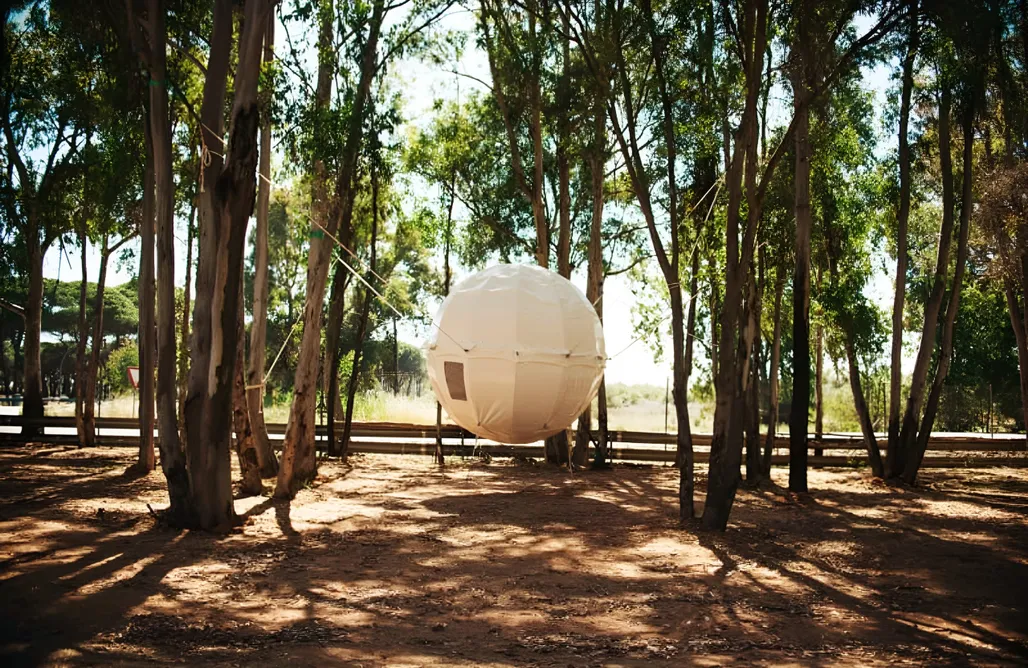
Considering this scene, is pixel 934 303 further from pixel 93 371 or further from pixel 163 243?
pixel 93 371

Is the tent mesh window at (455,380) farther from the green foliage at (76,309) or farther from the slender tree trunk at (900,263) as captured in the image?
the green foliage at (76,309)

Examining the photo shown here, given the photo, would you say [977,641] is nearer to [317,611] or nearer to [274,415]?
[317,611]

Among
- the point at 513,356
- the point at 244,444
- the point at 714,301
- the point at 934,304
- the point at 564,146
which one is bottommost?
the point at 244,444

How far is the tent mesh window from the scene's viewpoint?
1262cm

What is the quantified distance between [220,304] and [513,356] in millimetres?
3933

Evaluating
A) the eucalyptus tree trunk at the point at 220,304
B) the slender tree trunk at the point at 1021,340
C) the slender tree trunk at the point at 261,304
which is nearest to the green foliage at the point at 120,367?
the slender tree trunk at the point at 261,304

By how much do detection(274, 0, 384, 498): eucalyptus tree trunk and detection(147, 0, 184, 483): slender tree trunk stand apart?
3.00 metres

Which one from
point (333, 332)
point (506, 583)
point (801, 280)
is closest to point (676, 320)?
point (801, 280)

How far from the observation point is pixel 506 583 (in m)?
8.39

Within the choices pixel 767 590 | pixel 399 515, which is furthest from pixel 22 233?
pixel 767 590

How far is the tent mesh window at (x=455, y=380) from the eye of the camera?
12.6 metres

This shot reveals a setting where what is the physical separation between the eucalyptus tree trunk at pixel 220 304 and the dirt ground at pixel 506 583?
2.22 feet

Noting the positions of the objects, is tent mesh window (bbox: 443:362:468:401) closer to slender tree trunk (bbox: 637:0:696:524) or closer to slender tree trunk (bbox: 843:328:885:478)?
slender tree trunk (bbox: 637:0:696:524)

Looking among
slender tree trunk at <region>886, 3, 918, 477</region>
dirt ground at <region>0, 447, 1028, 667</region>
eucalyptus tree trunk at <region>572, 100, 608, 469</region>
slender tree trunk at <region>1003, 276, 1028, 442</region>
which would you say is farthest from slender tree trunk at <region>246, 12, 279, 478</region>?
slender tree trunk at <region>1003, 276, 1028, 442</region>
